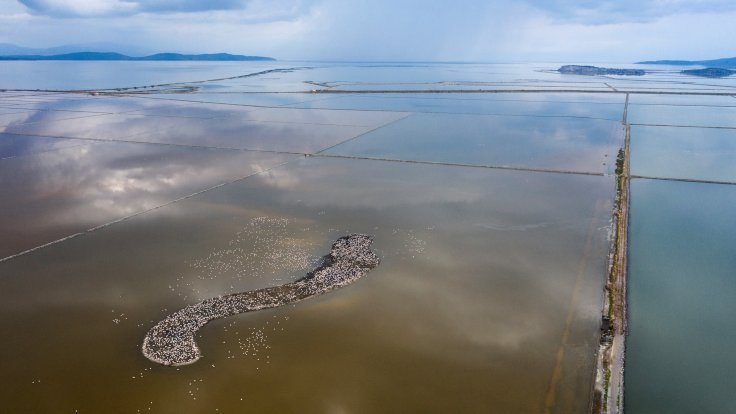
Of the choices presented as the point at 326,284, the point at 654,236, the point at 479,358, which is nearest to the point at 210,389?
the point at 326,284

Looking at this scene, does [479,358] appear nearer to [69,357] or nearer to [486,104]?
[69,357]

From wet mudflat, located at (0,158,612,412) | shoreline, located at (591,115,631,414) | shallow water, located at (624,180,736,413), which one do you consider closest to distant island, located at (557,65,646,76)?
shallow water, located at (624,180,736,413)

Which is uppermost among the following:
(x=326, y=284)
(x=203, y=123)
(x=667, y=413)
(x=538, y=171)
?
(x=203, y=123)

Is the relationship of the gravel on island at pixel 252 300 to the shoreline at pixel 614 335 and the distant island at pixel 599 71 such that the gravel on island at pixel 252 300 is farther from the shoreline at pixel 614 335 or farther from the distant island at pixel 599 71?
the distant island at pixel 599 71

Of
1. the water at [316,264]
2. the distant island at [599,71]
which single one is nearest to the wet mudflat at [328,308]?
the water at [316,264]

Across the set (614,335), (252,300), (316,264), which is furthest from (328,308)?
(614,335)
